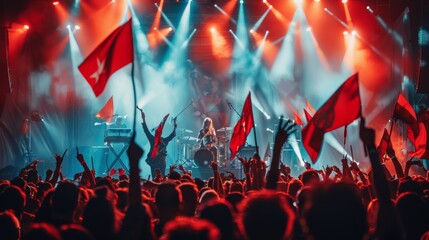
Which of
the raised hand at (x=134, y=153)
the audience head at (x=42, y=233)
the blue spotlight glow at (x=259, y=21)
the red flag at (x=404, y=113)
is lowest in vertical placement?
the audience head at (x=42, y=233)

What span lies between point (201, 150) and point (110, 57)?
12.8m

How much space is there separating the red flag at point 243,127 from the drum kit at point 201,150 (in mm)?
7891

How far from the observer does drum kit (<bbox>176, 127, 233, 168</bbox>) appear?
19.5 meters

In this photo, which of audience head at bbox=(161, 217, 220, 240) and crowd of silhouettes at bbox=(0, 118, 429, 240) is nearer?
audience head at bbox=(161, 217, 220, 240)

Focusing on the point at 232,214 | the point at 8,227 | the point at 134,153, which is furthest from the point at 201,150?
the point at 232,214

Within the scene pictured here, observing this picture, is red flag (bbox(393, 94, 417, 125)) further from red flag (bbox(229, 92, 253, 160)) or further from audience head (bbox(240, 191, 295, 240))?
audience head (bbox(240, 191, 295, 240))

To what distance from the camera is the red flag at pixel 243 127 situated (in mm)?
9797

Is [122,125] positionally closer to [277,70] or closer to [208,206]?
[277,70]

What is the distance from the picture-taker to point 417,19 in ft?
58.4

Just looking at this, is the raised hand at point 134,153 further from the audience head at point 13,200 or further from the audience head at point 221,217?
the audience head at point 13,200

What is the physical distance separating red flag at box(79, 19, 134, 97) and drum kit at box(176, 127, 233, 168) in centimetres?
1238

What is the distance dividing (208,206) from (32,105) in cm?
1871

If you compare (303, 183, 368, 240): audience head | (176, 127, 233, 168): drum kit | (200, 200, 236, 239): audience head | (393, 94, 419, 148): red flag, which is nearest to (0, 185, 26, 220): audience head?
(200, 200, 236, 239): audience head

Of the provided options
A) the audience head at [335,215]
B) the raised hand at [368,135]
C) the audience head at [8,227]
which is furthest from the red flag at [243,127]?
the audience head at [335,215]
